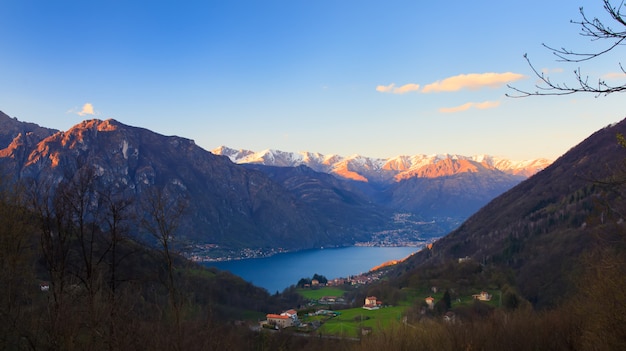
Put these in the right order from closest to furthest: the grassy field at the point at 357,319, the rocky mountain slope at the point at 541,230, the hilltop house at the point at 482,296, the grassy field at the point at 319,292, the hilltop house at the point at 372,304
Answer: the grassy field at the point at 357,319
the hilltop house at the point at 482,296
the hilltop house at the point at 372,304
the rocky mountain slope at the point at 541,230
the grassy field at the point at 319,292

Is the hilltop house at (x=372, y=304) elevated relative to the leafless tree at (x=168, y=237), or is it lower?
lower

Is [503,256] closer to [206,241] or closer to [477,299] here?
[477,299]

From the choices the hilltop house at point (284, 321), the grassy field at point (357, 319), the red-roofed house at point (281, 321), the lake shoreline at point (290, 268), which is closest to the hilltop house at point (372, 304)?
the grassy field at point (357, 319)

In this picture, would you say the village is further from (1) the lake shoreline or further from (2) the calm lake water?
(1) the lake shoreline

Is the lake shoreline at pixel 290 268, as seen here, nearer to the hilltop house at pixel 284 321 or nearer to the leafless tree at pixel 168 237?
the hilltop house at pixel 284 321

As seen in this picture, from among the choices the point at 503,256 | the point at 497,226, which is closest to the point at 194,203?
the point at 497,226

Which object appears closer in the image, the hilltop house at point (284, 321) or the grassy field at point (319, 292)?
the hilltop house at point (284, 321)
